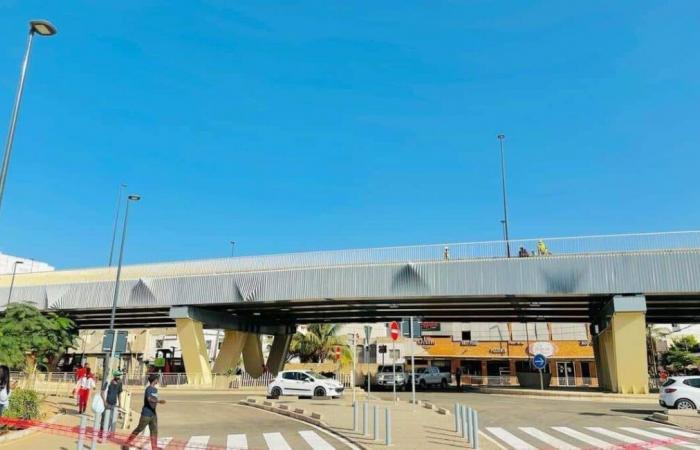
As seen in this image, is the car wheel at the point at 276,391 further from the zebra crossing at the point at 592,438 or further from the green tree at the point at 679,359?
the green tree at the point at 679,359

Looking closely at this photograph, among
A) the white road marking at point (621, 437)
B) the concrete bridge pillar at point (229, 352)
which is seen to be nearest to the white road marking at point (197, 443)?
the white road marking at point (621, 437)

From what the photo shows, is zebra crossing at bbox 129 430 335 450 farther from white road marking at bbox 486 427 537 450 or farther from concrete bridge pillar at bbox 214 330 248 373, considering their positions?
concrete bridge pillar at bbox 214 330 248 373

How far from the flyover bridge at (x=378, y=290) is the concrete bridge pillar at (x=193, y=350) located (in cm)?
11

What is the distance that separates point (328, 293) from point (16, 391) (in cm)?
1953

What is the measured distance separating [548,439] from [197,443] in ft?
27.7

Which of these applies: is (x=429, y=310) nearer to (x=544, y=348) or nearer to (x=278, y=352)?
(x=544, y=348)

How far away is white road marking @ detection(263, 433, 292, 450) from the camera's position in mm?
11828

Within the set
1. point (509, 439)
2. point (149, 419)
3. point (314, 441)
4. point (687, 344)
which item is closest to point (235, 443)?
point (314, 441)

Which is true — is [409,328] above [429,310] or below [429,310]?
below

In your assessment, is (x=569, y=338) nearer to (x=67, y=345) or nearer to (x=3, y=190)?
(x=67, y=345)

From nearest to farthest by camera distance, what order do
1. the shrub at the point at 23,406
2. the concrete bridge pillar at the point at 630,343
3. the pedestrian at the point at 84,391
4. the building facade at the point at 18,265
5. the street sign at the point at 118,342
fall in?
the shrub at the point at 23,406, the street sign at the point at 118,342, the pedestrian at the point at 84,391, the concrete bridge pillar at the point at 630,343, the building facade at the point at 18,265

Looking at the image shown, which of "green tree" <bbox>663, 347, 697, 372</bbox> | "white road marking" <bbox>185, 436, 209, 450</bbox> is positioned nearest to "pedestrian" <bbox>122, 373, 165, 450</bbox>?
"white road marking" <bbox>185, 436, 209, 450</bbox>

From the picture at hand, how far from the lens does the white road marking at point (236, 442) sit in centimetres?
1171

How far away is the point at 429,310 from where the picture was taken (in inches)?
1563
